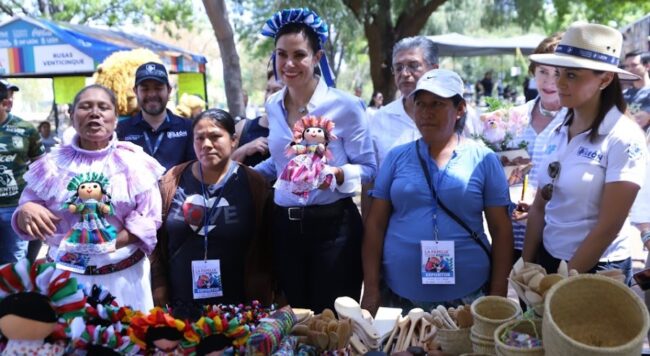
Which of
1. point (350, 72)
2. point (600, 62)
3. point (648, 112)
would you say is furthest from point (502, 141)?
point (350, 72)

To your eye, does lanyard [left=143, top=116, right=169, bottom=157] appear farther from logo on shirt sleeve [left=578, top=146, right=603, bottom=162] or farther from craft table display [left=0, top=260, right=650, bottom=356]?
logo on shirt sleeve [left=578, top=146, right=603, bottom=162]

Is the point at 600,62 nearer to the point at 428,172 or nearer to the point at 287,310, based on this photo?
the point at 428,172

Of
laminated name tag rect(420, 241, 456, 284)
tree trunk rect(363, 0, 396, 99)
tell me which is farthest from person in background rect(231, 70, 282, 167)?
tree trunk rect(363, 0, 396, 99)

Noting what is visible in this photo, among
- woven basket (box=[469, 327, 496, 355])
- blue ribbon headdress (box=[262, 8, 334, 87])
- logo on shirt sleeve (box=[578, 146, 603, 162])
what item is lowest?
woven basket (box=[469, 327, 496, 355])

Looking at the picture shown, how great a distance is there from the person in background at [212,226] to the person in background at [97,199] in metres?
0.15

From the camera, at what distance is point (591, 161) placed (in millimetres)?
2332

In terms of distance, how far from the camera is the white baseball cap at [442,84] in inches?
100

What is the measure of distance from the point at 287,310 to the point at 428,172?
97cm

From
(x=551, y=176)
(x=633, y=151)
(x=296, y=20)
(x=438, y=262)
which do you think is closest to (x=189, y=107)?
(x=296, y=20)

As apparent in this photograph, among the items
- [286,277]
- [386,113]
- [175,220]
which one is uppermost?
[386,113]

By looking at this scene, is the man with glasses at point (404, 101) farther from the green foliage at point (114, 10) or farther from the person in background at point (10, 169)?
the green foliage at point (114, 10)

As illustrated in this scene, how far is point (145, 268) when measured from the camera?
2857 millimetres

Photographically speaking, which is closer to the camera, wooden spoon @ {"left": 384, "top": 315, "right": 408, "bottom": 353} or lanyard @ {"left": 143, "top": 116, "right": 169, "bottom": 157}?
wooden spoon @ {"left": 384, "top": 315, "right": 408, "bottom": 353}

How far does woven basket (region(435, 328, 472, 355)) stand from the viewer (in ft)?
6.59
